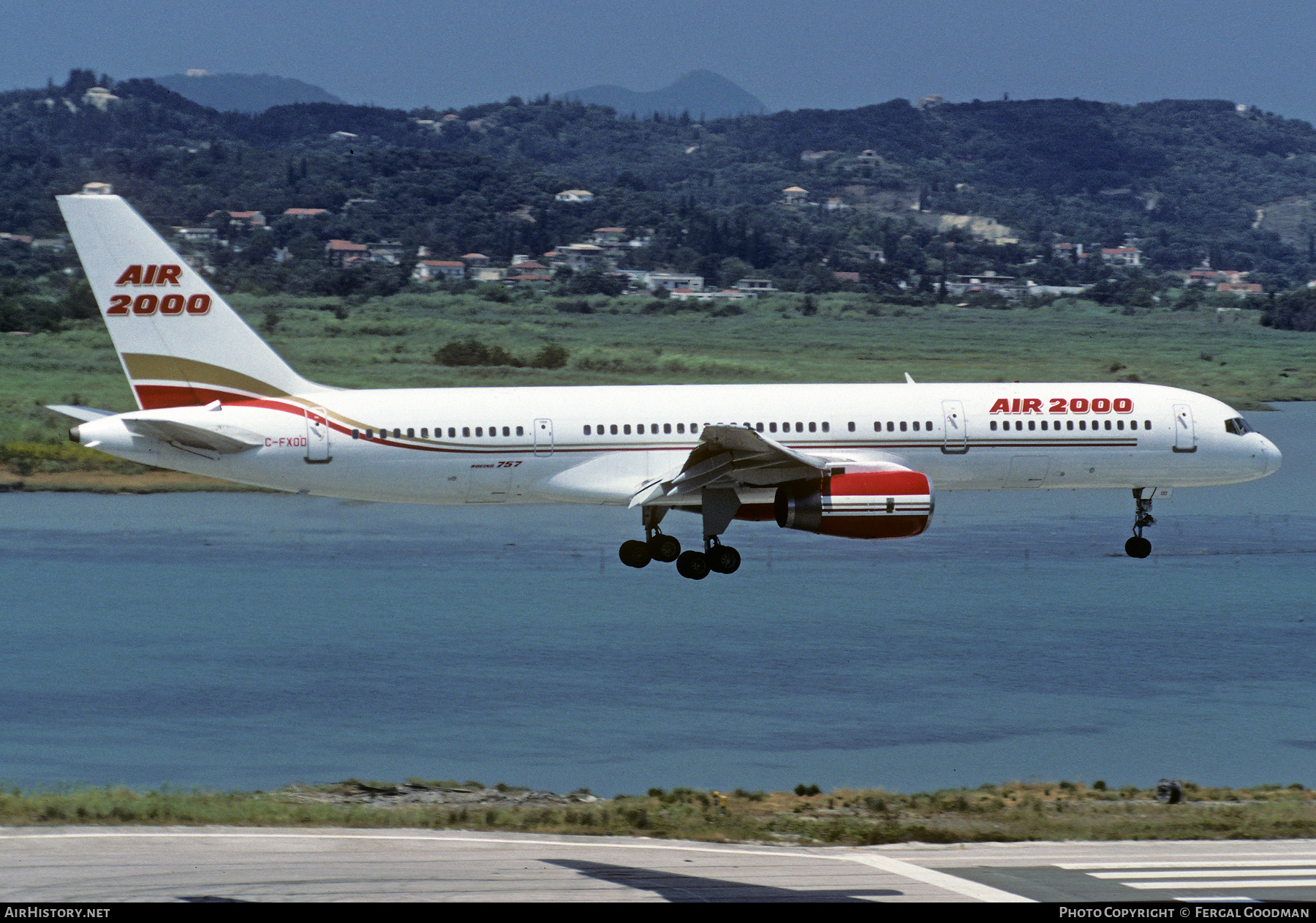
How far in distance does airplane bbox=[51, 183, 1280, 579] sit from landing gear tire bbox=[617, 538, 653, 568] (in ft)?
0.23

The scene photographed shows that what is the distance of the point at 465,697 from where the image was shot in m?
73.5

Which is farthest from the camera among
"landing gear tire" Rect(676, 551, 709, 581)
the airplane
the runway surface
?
"landing gear tire" Rect(676, 551, 709, 581)

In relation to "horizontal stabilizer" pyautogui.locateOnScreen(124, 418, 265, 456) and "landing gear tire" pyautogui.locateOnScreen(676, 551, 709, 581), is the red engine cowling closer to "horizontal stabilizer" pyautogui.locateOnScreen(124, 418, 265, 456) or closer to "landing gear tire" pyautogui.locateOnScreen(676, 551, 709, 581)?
"landing gear tire" pyautogui.locateOnScreen(676, 551, 709, 581)

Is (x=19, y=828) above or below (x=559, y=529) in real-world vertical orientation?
below

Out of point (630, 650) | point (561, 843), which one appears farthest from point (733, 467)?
point (630, 650)

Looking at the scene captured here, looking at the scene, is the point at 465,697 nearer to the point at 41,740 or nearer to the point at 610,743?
the point at 610,743

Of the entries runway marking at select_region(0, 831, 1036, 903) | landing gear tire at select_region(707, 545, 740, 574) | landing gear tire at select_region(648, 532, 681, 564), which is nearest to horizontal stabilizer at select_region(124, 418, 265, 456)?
landing gear tire at select_region(648, 532, 681, 564)

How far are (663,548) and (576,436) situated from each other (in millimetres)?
4397

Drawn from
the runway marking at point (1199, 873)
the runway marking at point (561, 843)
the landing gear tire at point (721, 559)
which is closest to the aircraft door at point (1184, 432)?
the landing gear tire at point (721, 559)

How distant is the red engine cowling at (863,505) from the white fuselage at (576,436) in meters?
1.04

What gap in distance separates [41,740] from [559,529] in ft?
164

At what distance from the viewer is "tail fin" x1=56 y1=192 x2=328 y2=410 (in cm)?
4938

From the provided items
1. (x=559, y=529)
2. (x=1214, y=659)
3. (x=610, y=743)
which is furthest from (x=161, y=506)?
(x=1214, y=659)

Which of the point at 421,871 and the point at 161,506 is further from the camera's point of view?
the point at 161,506
